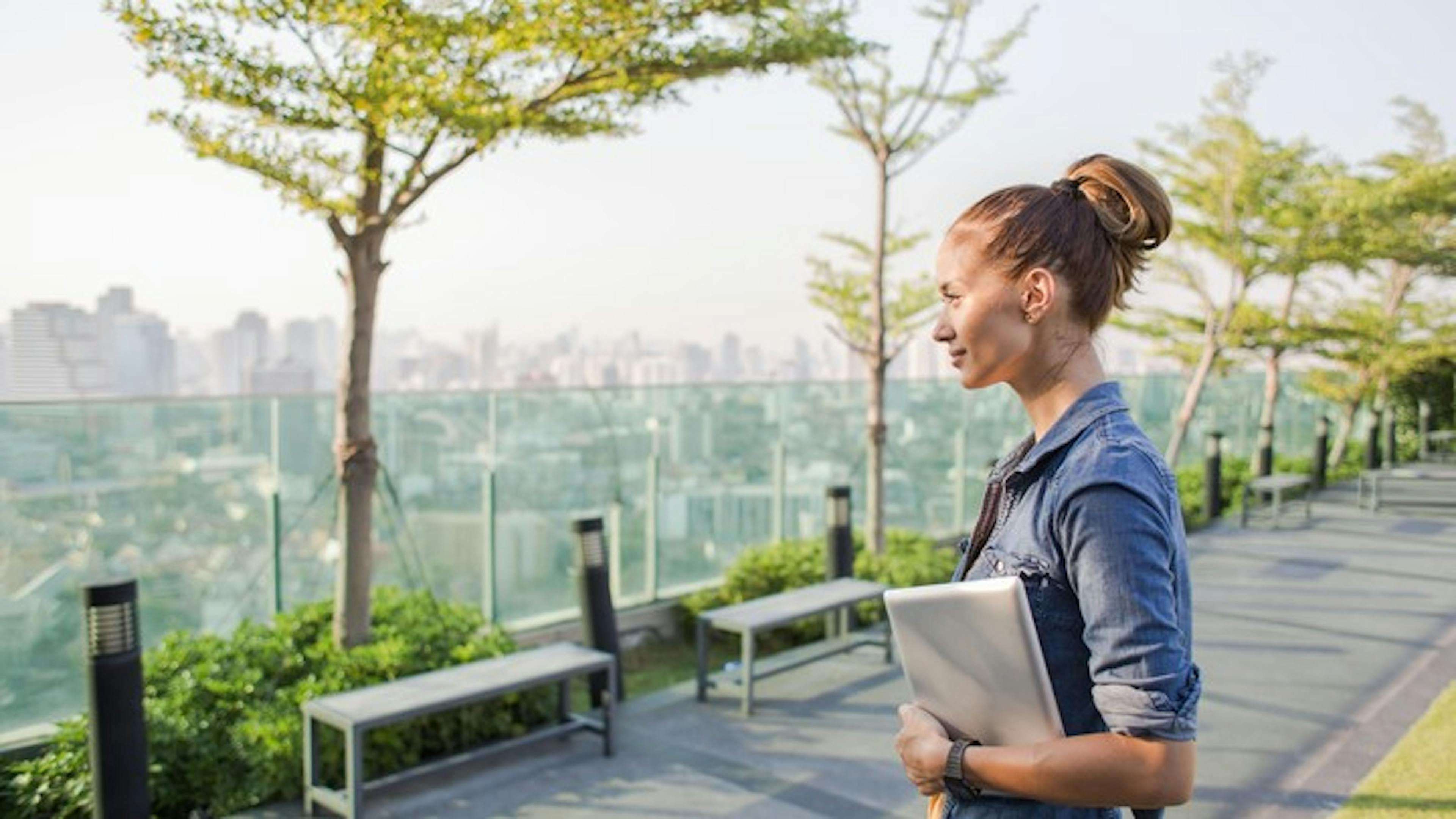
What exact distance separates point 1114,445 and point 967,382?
26 cm

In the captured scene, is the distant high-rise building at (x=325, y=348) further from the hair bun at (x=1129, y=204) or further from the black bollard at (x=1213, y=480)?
the hair bun at (x=1129, y=204)

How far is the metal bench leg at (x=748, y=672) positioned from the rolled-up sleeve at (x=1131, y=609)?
5.06 m

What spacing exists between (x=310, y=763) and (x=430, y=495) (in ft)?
8.85

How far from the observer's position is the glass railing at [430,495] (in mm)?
5566

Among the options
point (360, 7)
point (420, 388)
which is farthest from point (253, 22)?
point (420, 388)

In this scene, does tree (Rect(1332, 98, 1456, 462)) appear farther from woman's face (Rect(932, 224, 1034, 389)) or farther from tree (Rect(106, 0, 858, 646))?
woman's face (Rect(932, 224, 1034, 389))

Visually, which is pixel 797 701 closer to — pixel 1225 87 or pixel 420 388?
pixel 420 388

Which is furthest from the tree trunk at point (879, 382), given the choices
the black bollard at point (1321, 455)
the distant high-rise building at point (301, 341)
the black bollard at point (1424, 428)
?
the black bollard at point (1424, 428)

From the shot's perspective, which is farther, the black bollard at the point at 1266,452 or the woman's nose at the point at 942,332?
the black bollard at the point at 1266,452

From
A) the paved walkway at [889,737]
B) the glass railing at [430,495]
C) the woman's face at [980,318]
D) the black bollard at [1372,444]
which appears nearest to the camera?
the woman's face at [980,318]

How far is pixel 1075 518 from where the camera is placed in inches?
56.2

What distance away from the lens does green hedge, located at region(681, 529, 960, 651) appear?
27.5ft

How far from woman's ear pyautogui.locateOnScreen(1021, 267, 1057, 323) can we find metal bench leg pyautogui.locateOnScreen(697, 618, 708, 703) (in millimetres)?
5186

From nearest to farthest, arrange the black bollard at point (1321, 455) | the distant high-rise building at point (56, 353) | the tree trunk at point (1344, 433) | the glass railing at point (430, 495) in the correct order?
the glass railing at point (430, 495) < the distant high-rise building at point (56, 353) < the black bollard at point (1321, 455) < the tree trunk at point (1344, 433)
